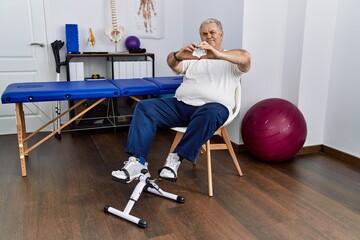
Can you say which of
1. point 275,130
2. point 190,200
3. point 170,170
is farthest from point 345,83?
point 170,170

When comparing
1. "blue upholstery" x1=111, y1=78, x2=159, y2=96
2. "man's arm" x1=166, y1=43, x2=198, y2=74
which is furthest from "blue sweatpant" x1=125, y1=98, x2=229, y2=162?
"blue upholstery" x1=111, y1=78, x2=159, y2=96

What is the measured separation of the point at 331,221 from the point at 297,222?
20 centimetres

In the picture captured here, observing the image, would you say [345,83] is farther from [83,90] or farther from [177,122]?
[83,90]

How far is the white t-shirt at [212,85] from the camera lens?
7.30 feet

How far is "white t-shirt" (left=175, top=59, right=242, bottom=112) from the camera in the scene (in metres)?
2.22

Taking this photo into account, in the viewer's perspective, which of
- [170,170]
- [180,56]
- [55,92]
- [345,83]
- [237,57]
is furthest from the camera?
[345,83]

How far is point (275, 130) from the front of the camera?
2553mm

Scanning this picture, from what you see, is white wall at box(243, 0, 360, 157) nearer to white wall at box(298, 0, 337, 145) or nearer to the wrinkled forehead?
white wall at box(298, 0, 337, 145)

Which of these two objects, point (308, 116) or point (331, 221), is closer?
point (331, 221)

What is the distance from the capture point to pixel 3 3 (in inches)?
131

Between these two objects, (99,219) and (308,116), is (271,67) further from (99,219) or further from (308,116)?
(99,219)

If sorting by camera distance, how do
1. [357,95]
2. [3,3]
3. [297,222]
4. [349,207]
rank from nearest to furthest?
[297,222] → [349,207] → [357,95] → [3,3]

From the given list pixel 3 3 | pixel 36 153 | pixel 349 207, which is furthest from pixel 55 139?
pixel 349 207

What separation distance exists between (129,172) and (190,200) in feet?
1.56
